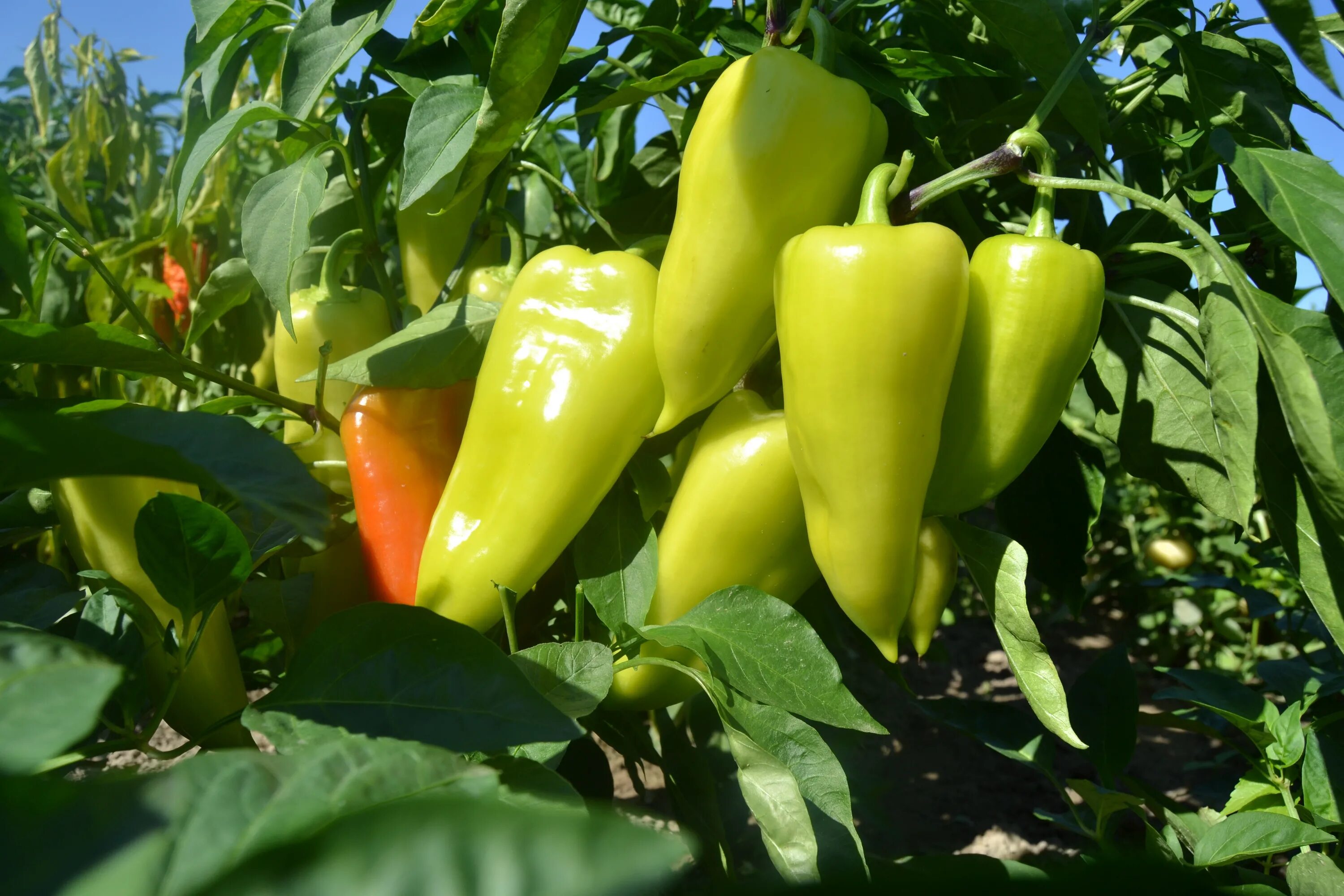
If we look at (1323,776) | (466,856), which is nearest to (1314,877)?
(1323,776)

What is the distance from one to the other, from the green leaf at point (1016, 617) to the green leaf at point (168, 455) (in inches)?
15.2

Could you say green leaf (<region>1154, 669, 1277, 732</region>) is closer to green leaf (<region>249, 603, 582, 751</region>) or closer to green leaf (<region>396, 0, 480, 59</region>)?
green leaf (<region>249, 603, 582, 751</region>)

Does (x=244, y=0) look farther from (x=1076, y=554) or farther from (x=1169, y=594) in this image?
(x=1169, y=594)

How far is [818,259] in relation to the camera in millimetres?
482

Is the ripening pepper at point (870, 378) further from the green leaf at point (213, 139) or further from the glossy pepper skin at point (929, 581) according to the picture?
the green leaf at point (213, 139)

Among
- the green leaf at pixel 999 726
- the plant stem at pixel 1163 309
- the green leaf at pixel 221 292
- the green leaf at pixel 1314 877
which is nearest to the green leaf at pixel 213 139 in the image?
the green leaf at pixel 221 292

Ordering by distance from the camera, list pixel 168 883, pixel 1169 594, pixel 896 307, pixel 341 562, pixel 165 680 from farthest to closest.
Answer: pixel 1169 594 < pixel 341 562 < pixel 165 680 < pixel 896 307 < pixel 168 883

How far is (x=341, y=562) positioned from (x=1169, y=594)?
2.10 metres

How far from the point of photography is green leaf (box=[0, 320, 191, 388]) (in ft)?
1.52

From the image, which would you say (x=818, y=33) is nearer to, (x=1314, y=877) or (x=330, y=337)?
(x=330, y=337)

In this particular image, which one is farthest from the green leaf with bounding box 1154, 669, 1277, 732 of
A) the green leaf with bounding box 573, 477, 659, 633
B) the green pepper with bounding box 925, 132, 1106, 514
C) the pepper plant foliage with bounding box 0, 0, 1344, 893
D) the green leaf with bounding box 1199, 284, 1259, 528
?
the green leaf with bounding box 573, 477, 659, 633

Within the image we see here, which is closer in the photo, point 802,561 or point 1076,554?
point 802,561

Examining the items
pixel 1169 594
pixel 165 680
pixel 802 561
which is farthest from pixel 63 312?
pixel 1169 594

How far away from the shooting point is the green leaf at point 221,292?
0.73 metres
